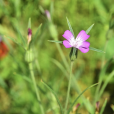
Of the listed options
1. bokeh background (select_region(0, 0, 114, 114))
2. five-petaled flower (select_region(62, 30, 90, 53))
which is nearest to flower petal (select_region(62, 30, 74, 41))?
five-petaled flower (select_region(62, 30, 90, 53))

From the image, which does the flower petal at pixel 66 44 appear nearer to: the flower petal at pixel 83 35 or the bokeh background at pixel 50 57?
the flower petal at pixel 83 35

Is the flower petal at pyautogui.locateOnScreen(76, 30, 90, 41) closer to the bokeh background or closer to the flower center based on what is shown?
the flower center

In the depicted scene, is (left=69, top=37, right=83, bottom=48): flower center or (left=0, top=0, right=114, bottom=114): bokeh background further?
(left=0, top=0, right=114, bottom=114): bokeh background

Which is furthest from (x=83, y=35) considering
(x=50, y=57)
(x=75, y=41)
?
(x=50, y=57)

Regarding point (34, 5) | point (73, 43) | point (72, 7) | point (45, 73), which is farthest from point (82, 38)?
point (45, 73)

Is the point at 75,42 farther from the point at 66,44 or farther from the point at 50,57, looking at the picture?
the point at 50,57

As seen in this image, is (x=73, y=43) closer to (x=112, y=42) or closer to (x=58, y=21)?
(x=112, y=42)

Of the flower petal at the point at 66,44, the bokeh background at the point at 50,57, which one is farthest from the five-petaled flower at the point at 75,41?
the bokeh background at the point at 50,57

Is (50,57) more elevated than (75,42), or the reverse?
(75,42)

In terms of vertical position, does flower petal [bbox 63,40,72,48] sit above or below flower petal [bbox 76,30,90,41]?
below

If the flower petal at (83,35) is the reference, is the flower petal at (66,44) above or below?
below

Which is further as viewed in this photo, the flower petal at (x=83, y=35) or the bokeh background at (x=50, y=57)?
the bokeh background at (x=50, y=57)
